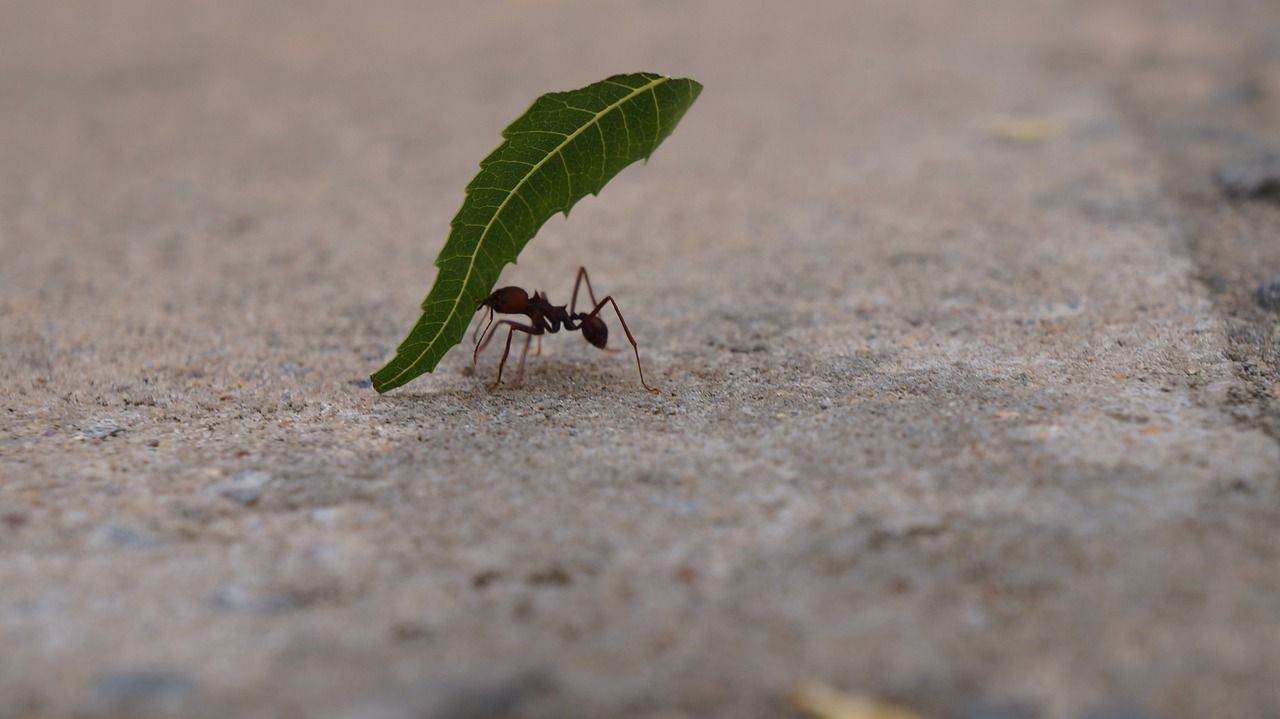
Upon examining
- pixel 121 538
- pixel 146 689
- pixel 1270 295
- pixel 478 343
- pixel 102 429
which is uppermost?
pixel 1270 295

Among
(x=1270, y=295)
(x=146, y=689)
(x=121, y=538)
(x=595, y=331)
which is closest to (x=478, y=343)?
(x=595, y=331)

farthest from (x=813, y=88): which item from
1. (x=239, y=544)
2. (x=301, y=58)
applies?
(x=239, y=544)

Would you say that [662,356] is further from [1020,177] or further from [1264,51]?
[1264,51]

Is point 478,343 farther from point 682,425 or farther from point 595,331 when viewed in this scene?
point 682,425

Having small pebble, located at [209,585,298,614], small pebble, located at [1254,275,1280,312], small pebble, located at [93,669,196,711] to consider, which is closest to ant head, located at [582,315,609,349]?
small pebble, located at [209,585,298,614]

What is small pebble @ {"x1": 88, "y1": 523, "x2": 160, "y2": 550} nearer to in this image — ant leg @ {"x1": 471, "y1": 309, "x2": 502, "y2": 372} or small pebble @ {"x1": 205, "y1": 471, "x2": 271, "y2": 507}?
small pebble @ {"x1": 205, "y1": 471, "x2": 271, "y2": 507}
